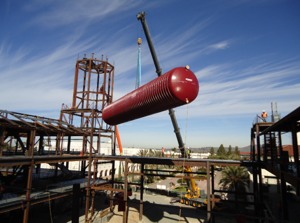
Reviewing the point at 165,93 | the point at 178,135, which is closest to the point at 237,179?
the point at 178,135

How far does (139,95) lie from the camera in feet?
37.4

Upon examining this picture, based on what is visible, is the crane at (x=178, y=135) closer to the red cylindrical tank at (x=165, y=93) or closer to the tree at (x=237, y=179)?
the tree at (x=237, y=179)

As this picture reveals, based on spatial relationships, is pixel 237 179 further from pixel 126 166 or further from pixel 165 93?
pixel 165 93

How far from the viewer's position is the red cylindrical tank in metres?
9.79

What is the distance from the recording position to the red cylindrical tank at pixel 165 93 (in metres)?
9.79

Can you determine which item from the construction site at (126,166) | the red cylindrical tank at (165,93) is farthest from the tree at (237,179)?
the red cylindrical tank at (165,93)

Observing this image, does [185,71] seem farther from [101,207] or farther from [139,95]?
[101,207]

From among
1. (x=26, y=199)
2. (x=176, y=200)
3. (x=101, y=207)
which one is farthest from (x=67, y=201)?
(x=176, y=200)

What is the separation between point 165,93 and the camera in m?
9.91

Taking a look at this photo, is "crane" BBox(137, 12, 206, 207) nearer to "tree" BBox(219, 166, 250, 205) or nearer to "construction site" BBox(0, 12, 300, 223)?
"construction site" BBox(0, 12, 300, 223)

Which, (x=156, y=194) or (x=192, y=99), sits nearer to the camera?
(x=192, y=99)

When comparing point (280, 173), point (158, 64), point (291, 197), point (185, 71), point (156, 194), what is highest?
point (158, 64)

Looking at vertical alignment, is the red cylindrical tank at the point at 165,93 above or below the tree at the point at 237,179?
above

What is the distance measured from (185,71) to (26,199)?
15.0 meters
